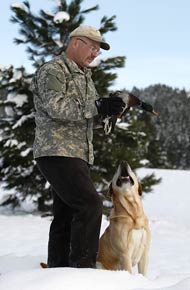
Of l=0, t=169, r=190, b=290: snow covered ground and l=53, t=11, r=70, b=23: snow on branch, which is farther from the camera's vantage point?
l=53, t=11, r=70, b=23: snow on branch

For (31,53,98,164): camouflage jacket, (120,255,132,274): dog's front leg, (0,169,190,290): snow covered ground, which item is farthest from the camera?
(120,255,132,274): dog's front leg

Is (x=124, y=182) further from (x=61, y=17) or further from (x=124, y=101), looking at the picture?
(x=61, y=17)

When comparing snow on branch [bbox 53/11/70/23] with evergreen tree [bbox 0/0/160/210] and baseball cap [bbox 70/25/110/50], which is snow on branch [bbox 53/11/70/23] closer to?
evergreen tree [bbox 0/0/160/210]

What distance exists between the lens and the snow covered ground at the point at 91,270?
8.28 feet

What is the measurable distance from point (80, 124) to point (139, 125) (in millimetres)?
8315

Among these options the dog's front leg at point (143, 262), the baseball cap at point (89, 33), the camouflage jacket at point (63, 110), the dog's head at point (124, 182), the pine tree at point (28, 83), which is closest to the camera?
the camouflage jacket at point (63, 110)

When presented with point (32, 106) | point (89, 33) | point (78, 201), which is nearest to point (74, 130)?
point (78, 201)

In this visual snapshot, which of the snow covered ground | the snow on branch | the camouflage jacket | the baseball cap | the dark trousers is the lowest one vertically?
the snow covered ground

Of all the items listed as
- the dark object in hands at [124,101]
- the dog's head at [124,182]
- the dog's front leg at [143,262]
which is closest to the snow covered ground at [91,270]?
the dog's front leg at [143,262]

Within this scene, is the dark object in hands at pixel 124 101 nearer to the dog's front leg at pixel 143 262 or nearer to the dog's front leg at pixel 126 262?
the dog's front leg at pixel 126 262

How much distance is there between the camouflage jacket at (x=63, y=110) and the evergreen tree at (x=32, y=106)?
725 cm

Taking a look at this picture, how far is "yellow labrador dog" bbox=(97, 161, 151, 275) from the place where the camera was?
12.2 feet

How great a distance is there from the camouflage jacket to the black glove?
0.15 feet

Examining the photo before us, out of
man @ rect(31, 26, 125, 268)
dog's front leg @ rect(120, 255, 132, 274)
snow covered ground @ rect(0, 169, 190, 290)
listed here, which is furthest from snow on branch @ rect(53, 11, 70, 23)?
dog's front leg @ rect(120, 255, 132, 274)
